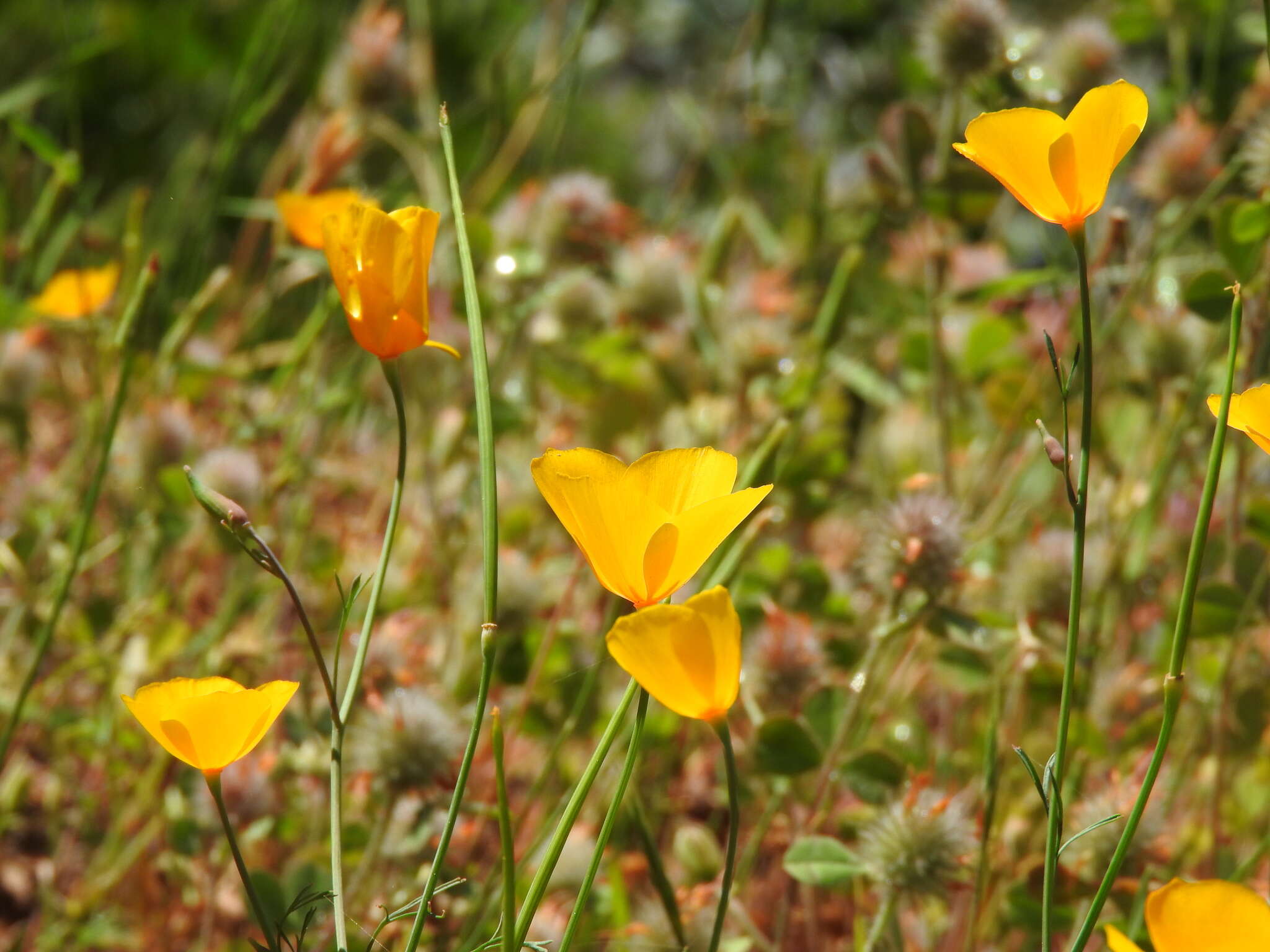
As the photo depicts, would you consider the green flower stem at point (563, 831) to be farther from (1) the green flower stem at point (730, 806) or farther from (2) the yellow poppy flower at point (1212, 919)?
(2) the yellow poppy flower at point (1212, 919)

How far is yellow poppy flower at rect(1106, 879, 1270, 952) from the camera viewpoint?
35 centimetres

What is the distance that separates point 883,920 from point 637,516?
33 centimetres

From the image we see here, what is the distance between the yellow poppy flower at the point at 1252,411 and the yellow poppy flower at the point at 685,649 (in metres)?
0.19

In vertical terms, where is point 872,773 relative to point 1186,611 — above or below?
below

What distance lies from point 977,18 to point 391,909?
0.96 m

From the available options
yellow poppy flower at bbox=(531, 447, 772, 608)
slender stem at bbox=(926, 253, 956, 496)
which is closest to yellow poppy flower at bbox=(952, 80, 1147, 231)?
yellow poppy flower at bbox=(531, 447, 772, 608)

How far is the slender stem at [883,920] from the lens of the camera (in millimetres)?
579

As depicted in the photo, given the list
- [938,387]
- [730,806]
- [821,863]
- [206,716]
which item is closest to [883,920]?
[821,863]

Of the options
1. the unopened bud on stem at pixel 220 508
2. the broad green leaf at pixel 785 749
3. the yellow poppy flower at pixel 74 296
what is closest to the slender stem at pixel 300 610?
the unopened bud on stem at pixel 220 508

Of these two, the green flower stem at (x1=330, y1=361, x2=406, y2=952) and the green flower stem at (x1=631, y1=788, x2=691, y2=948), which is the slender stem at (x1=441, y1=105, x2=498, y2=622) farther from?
the green flower stem at (x1=631, y1=788, x2=691, y2=948)

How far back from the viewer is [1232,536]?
852 millimetres

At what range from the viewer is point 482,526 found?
396 mm

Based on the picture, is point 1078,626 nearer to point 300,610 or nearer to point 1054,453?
point 1054,453

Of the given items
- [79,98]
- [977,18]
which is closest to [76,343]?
[977,18]
